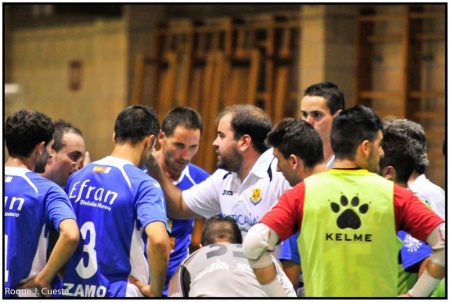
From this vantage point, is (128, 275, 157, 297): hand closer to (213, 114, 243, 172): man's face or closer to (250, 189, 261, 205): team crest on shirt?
(250, 189, 261, 205): team crest on shirt

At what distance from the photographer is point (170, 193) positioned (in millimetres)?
5266

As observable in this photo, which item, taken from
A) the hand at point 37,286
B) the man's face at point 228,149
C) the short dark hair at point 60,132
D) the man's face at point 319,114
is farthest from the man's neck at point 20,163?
the man's face at point 319,114

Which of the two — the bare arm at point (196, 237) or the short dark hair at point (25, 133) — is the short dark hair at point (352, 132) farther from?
the bare arm at point (196, 237)

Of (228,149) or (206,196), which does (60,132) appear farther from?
(228,149)

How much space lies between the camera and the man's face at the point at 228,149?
4883mm

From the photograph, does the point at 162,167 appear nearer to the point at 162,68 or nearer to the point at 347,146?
the point at 347,146

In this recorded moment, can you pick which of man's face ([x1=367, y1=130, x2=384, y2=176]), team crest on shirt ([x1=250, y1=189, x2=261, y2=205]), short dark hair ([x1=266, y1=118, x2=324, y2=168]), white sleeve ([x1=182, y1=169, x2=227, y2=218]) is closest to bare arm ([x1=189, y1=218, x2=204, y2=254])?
white sleeve ([x1=182, y1=169, x2=227, y2=218])

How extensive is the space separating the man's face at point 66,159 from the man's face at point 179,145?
516 millimetres

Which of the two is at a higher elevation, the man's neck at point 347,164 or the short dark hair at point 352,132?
the short dark hair at point 352,132

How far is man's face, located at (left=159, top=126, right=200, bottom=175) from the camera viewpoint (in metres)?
5.29

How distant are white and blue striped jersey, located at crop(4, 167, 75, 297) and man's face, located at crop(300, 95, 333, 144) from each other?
1549 millimetres

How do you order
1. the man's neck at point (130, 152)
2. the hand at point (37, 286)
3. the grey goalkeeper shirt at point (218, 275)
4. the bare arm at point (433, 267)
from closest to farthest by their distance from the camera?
the bare arm at point (433, 267) → the grey goalkeeper shirt at point (218, 275) → the hand at point (37, 286) → the man's neck at point (130, 152)

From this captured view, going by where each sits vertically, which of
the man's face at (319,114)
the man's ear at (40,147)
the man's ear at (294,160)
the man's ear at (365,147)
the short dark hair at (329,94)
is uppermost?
the short dark hair at (329,94)

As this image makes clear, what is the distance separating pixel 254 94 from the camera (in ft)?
36.7
